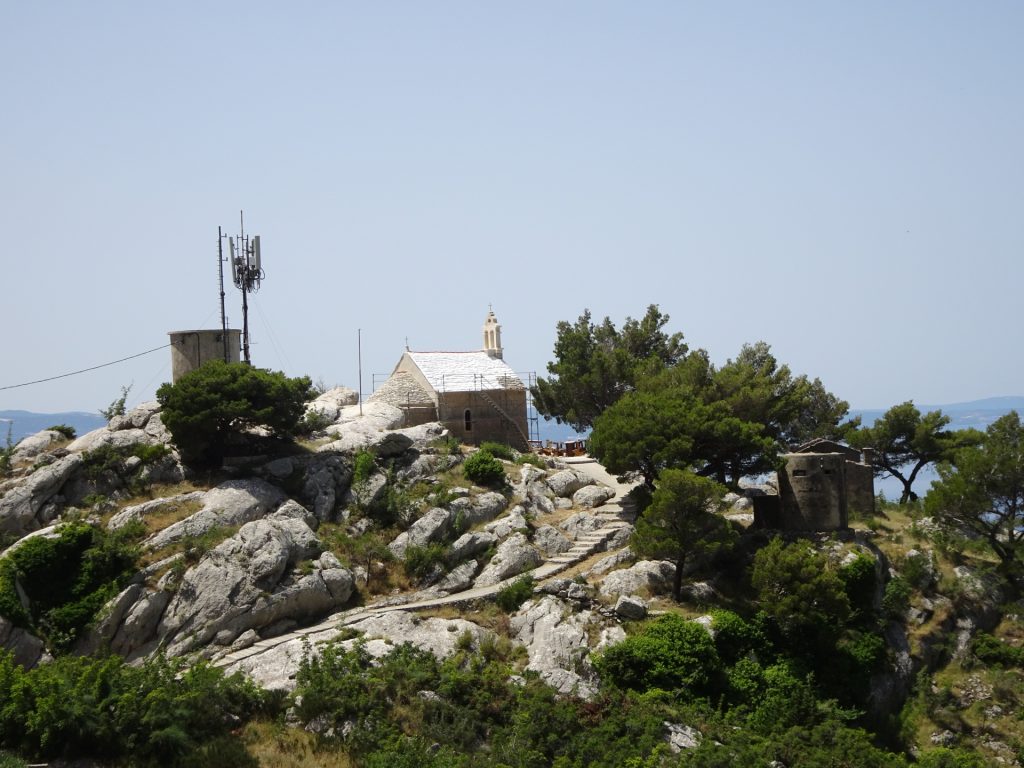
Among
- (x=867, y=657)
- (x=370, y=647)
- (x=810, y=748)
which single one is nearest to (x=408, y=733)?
(x=370, y=647)

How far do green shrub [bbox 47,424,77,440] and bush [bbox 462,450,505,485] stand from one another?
1597cm

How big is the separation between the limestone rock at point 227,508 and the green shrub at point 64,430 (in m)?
8.48

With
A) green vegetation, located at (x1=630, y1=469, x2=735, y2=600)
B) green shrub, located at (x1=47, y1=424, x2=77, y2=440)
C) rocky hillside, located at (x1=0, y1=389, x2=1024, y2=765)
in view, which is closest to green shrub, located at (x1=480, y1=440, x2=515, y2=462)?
rocky hillside, located at (x1=0, y1=389, x2=1024, y2=765)

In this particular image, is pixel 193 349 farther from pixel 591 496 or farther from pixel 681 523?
pixel 681 523

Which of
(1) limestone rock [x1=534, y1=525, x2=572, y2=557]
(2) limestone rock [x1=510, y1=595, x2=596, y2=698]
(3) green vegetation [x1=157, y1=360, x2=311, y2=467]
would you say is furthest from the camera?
(3) green vegetation [x1=157, y1=360, x2=311, y2=467]

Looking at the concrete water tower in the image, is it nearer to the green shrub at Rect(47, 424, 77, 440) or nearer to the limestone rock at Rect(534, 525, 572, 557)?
the green shrub at Rect(47, 424, 77, 440)

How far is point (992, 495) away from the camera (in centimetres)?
4322

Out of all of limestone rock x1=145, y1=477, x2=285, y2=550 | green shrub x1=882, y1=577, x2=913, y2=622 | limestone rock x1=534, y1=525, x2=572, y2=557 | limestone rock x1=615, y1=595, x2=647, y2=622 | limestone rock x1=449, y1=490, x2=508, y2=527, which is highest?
limestone rock x1=145, y1=477, x2=285, y2=550

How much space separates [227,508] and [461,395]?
14.7 m

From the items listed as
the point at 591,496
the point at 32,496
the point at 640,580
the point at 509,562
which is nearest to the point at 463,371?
the point at 591,496

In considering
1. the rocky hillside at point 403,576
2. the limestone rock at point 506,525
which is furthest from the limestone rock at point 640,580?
the limestone rock at point 506,525

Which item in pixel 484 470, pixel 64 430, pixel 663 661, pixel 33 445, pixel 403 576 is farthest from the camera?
pixel 64 430

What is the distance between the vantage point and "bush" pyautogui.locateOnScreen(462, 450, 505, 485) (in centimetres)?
4466

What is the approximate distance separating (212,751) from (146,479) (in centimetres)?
1651
